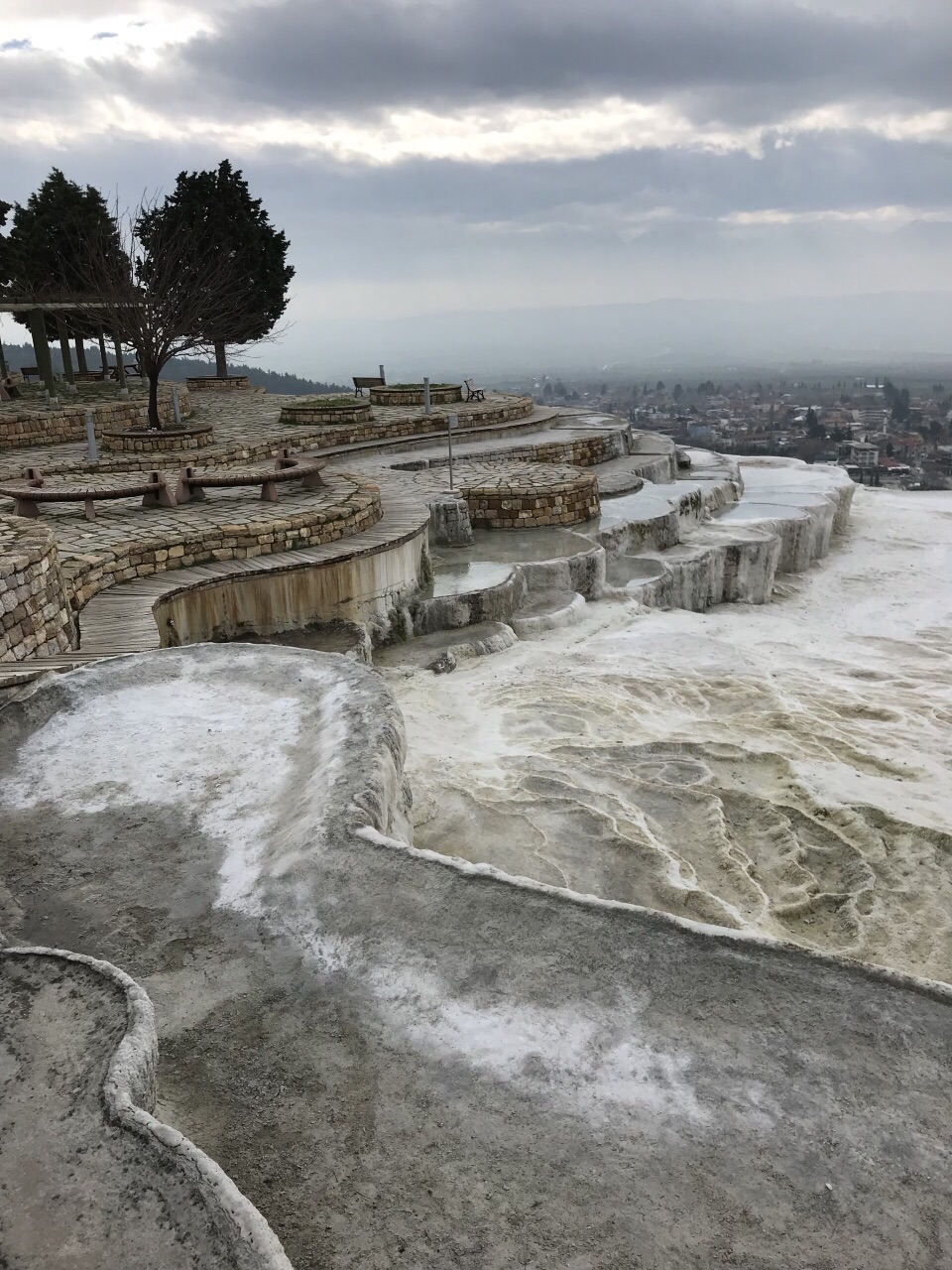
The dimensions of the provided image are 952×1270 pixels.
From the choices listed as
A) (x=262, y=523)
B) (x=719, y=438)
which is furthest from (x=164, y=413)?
(x=719, y=438)

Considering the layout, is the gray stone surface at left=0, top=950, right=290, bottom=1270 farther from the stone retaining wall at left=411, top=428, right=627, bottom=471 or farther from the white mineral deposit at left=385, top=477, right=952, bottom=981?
the stone retaining wall at left=411, top=428, right=627, bottom=471

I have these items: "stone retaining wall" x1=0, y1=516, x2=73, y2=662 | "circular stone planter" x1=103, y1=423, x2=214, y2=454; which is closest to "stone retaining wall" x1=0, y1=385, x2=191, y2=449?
"circular stone planter" x1=103, y1=423, x2=214, y2=454

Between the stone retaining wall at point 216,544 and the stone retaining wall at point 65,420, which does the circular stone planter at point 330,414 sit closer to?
the stone retaining wall at point 65,420

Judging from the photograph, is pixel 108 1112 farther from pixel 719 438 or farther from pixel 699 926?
pixel 719 438

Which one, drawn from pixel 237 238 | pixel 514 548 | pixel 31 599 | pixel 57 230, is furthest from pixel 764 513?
pixel 57 230

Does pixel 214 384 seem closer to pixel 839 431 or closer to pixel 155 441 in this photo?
pixel 155 441

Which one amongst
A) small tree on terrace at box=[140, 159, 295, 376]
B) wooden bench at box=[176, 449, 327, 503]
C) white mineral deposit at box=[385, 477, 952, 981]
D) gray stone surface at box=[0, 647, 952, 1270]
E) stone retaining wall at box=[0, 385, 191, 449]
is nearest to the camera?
gray stone surface at box=[0, 647, 952, 1270]

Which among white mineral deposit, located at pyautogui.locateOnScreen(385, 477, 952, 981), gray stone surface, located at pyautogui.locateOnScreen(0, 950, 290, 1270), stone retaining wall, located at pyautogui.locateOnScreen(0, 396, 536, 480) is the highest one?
stone retaining wall, located at pyautogui.locateOnScreen(0, 396, 536, 480)
